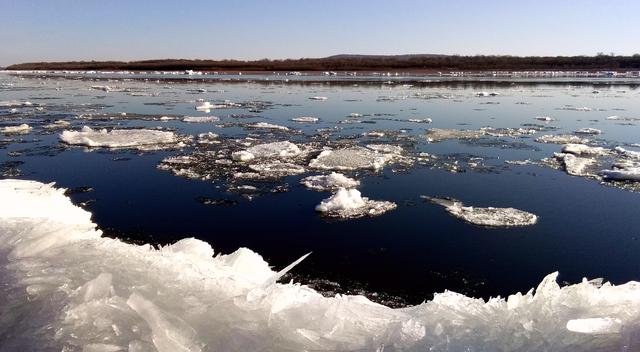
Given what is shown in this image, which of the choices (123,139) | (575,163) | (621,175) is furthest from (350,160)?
(123,139)

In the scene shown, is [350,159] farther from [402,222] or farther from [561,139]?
[561,139]

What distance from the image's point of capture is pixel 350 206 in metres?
5.86

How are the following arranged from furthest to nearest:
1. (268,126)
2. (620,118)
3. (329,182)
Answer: (620,118) → (268,126) → (329,182)

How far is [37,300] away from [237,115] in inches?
547

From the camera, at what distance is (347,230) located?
524cm

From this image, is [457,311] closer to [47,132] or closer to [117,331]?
[117,331]

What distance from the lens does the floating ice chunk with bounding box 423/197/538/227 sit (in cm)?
536

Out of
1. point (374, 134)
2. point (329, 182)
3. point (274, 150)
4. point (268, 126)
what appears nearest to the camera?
point (329, 182)

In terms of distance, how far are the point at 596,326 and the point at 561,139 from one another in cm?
1071

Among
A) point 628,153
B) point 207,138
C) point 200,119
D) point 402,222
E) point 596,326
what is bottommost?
point 402,222

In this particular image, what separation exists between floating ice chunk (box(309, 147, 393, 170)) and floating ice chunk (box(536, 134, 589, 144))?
14.2 feet

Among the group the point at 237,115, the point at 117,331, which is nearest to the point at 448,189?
the point at 117,331

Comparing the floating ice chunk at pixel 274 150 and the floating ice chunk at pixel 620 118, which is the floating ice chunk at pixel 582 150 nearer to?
the floating ice chunk at pixel 274 150

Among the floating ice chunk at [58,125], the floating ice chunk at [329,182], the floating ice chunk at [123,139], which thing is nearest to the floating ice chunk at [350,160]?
the floating ice chunk at [329,182]
